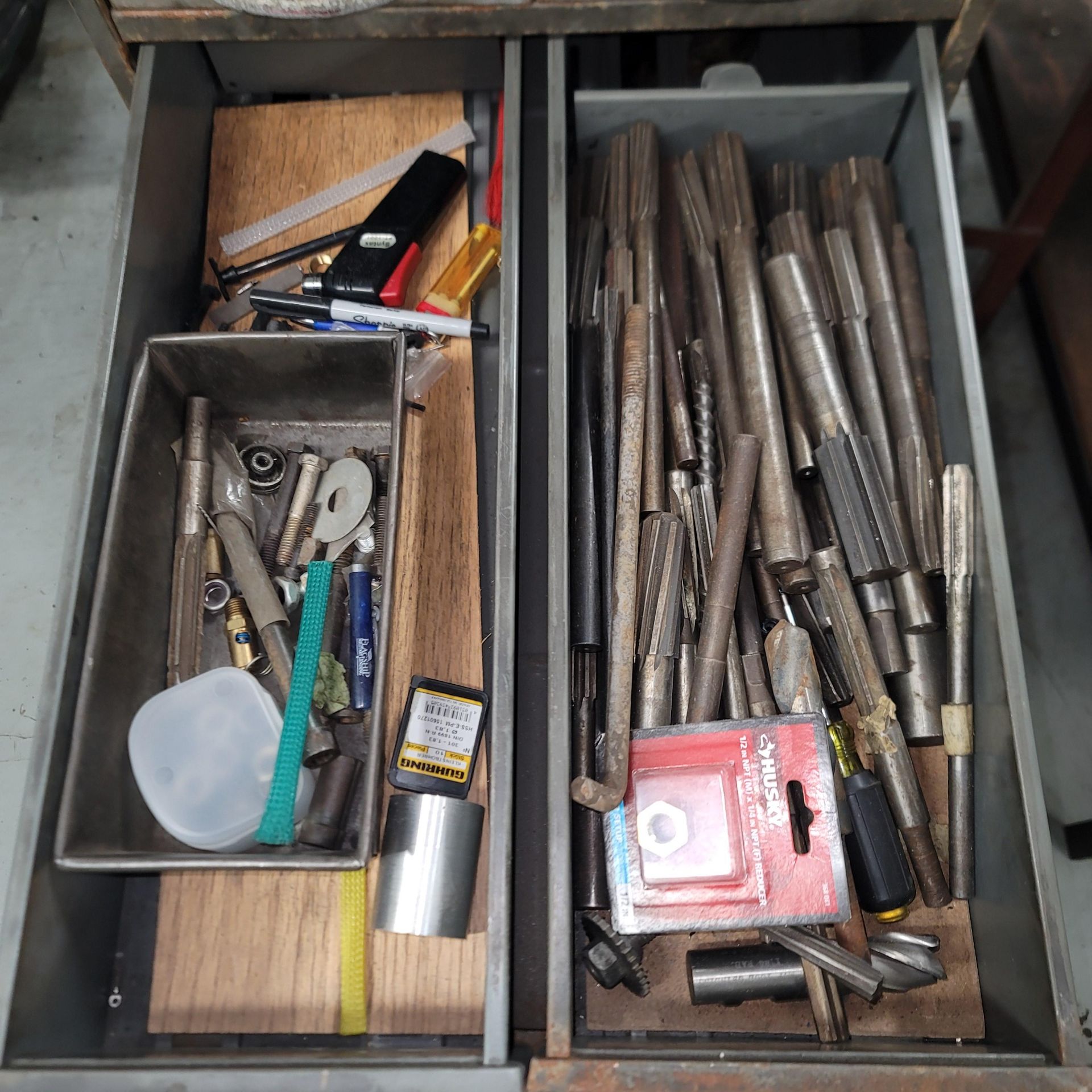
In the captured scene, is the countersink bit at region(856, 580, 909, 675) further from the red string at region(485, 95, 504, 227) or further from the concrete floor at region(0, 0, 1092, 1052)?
the red string at region(485, 95, 504, 227)

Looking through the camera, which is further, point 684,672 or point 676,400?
point 676,400

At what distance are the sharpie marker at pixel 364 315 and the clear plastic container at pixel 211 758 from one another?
1.90 feet

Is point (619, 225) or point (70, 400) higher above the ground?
point (619, 225)

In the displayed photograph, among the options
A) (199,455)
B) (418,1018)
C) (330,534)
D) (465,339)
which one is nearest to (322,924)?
(418,1018)

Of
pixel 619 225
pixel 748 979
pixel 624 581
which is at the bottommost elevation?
pixel 748 979

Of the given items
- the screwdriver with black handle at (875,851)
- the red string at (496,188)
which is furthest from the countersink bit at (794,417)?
the red string at (496,188)

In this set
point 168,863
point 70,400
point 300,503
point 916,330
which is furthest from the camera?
point 70,400

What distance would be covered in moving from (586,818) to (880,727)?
419 mm

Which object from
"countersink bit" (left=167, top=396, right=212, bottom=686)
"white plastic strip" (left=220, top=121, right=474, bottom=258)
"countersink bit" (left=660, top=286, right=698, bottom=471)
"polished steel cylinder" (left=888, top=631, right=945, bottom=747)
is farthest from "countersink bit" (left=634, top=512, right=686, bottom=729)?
"white plastic strip" (left=220, top=121, right=474, bottom=258)

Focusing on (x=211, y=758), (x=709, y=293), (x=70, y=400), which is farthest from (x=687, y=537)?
(x=70, y=400)

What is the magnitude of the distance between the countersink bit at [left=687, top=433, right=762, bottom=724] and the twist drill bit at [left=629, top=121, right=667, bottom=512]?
103 mm

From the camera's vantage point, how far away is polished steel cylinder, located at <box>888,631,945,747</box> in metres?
1.17

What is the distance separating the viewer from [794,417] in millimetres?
1319

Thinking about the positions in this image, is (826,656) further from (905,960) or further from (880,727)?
(905,960)
